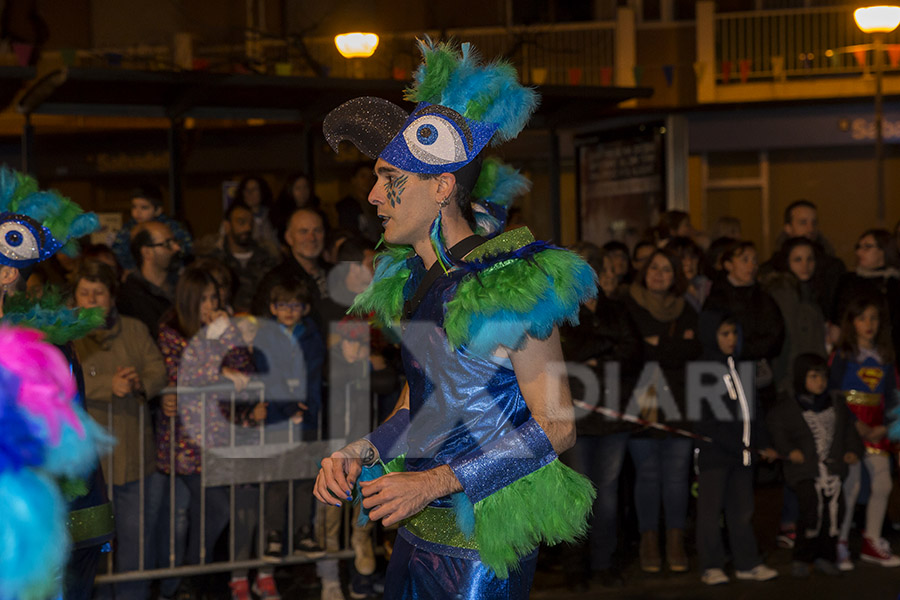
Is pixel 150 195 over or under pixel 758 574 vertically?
over

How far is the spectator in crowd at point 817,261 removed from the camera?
859cm

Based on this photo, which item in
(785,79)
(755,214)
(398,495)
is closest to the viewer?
(398,495)

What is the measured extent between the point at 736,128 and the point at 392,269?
15.6 meters

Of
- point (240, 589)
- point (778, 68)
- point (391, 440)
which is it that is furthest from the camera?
point (778, 68)

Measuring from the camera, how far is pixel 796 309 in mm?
7855

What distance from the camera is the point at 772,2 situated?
19375 mm

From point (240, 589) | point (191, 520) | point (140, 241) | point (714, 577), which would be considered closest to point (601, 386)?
point (714, 577)

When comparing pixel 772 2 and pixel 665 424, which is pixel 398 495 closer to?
pixel 665 424

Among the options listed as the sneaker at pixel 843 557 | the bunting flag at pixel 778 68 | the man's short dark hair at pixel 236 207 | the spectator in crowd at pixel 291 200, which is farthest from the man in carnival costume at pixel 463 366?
the bunting flag at pixel 778 68

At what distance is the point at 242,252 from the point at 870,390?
4.35 m

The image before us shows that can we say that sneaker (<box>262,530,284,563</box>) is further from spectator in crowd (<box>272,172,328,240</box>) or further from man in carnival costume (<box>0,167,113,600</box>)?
man in carnival costume (<box>0,167,113,600</box>)

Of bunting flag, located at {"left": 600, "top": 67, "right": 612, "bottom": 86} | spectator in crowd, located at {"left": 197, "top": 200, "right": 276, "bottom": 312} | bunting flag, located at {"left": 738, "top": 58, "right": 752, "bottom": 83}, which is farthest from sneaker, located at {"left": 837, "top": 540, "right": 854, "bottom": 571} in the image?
bunting flag, located at {"left": 738, "top": 58, "right": 752, "bottom": 83}

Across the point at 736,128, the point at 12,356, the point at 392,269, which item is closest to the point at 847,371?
the point at 392,269

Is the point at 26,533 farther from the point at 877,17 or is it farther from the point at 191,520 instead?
the point at 877,17
